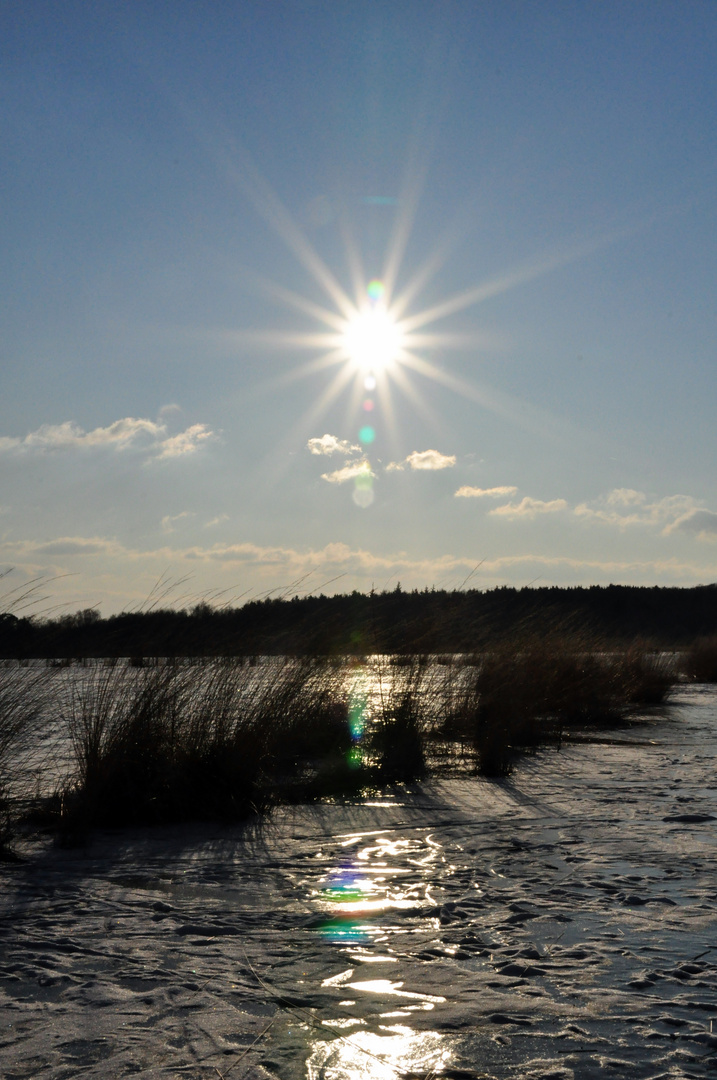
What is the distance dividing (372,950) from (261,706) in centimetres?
351

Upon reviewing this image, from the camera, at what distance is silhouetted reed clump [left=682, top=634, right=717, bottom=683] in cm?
1995

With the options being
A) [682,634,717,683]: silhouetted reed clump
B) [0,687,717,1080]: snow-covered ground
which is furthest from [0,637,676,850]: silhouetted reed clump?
[682,634,717,683]: silhouetted reed clump

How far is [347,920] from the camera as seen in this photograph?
3619 millimetres

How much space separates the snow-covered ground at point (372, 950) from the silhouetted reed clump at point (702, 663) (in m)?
15.4

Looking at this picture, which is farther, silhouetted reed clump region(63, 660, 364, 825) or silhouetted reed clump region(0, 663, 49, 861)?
silhouetted reed clump region(63, 660, 364, 825)

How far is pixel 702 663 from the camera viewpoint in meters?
20.1

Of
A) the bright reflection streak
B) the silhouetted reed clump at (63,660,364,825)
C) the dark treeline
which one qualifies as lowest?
the bright reflection streak

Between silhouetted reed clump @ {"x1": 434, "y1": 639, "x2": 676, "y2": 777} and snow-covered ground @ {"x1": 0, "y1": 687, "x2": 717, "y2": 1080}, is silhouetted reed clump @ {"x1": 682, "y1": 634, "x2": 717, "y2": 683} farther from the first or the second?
snow-covered ground @ {"x1": 0, "y1": 687, "x2": 717, "y2": 1080}

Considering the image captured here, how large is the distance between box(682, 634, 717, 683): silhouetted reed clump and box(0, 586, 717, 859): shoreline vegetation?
876 centimetres

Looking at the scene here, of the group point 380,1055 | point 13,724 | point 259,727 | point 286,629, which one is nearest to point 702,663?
point 286,629

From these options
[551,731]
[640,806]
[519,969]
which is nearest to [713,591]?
[551,731]

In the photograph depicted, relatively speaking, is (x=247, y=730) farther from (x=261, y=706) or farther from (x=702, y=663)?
(x=702, y=663)

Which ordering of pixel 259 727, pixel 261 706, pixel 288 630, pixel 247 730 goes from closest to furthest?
1. pixel 247 730
2. pixel 259 727
3. pixel 261 706
4. pixel 288 630

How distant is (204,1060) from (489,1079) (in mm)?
770
